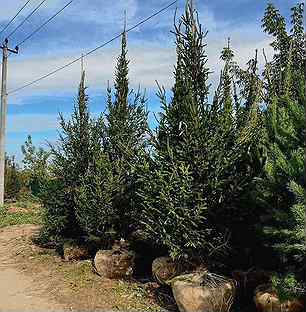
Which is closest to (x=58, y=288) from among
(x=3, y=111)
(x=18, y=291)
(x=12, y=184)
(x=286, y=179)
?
(x=18, y=291)

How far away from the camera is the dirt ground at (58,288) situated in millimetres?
5223

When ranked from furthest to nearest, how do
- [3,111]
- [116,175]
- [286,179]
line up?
[3,111] < [116,175] < [286,179]

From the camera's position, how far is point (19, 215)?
13.6 m

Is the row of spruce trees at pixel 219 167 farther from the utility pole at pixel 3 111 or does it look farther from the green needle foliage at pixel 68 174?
the utility pole at pixel 3 111

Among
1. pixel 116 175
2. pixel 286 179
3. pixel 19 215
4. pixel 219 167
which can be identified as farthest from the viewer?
pixel 19 215

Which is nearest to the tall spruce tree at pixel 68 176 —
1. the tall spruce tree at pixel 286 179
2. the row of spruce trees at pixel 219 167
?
the row of spruce trees at pixel 219 167

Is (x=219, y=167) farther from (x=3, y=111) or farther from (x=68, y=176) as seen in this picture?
(x=3, y=111)

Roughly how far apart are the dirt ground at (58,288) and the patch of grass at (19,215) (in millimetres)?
3000

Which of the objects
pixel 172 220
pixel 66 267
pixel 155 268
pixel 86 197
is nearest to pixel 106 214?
pixel 86 197

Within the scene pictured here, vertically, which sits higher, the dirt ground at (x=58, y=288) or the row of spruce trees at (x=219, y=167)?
the row of spruce trees at (x=219, y=167)

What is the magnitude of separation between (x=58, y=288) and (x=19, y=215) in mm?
8103

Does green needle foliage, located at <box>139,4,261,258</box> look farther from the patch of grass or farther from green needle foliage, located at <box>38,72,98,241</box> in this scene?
the patch of grass

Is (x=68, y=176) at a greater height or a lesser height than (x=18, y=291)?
greater

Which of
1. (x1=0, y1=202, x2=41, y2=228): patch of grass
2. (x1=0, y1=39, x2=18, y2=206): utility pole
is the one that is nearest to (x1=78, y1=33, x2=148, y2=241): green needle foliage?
(x1=0, y1=202, x2=41, y2=228): patch of grass
